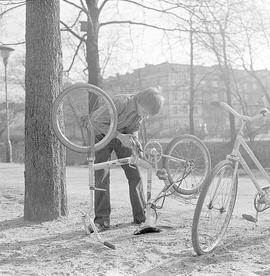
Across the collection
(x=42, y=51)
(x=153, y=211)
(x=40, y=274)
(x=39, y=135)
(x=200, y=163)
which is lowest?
(x=40, y=274)

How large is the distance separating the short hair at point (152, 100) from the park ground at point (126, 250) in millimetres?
1249

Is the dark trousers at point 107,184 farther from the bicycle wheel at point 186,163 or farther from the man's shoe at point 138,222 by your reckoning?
the bicycle wheel at point 186,163

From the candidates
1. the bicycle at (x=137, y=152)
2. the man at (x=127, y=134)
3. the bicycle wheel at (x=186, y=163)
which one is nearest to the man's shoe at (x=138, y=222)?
the man at (x=127, y=134)

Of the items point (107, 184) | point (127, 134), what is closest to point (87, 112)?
point (127, 134)

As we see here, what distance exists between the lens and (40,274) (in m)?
3.40

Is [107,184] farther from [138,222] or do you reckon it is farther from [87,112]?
[87,112]

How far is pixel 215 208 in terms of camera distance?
407 cm

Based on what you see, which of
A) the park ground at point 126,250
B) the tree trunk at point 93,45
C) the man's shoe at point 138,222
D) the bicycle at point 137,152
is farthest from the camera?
the tree trunk at point 93,45

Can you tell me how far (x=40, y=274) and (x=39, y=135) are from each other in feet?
7.55

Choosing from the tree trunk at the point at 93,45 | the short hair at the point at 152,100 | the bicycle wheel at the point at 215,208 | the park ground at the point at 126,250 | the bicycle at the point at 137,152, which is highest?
the tree trunk at the point at 93,45

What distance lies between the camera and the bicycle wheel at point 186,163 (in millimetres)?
4949

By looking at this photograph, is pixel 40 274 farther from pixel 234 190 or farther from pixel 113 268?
pixel 234 190

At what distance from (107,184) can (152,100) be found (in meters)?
1.28

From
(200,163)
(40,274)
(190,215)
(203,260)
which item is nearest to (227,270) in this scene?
(203,260)
